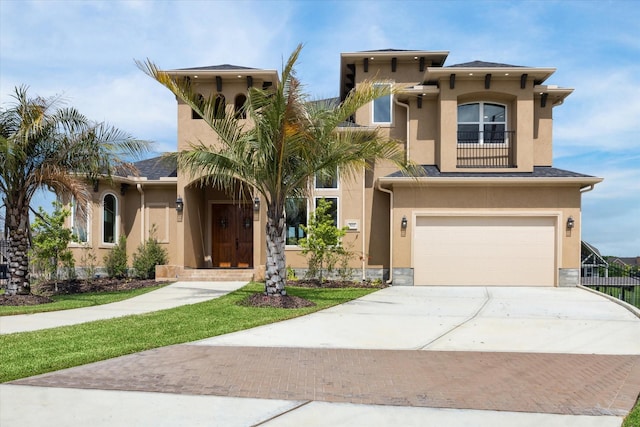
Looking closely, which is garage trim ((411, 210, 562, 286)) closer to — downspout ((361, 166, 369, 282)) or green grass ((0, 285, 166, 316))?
downspout ((361, 166, 369, 282))

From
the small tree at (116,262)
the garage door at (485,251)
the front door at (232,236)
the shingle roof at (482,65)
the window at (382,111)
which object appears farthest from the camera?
the front door at (232,236)

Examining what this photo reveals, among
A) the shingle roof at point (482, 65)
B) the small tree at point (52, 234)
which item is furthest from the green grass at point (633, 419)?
the shingle roof at point (482, 65)

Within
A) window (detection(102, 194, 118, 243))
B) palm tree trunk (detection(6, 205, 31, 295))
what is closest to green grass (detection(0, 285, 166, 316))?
palm tree trunk (detection(6, 205, 31, 295))

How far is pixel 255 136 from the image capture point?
→ 36.3 ft

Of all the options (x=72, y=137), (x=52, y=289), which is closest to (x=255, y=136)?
(x=72, y=137)

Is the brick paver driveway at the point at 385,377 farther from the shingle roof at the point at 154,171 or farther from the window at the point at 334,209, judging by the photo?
the shingle roof at the point at 154,171

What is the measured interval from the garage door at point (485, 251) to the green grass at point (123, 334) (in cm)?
540

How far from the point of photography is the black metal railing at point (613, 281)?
15.2 meters

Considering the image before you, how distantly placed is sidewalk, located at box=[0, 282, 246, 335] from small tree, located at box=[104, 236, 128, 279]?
2.81 metres

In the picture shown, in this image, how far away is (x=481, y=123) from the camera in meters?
17.1

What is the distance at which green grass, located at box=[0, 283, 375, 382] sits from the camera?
249 inches

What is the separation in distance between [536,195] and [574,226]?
1.50 metres

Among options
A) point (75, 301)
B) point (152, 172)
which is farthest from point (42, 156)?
point (152, 172)

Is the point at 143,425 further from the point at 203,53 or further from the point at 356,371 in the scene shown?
the point at 203,53
